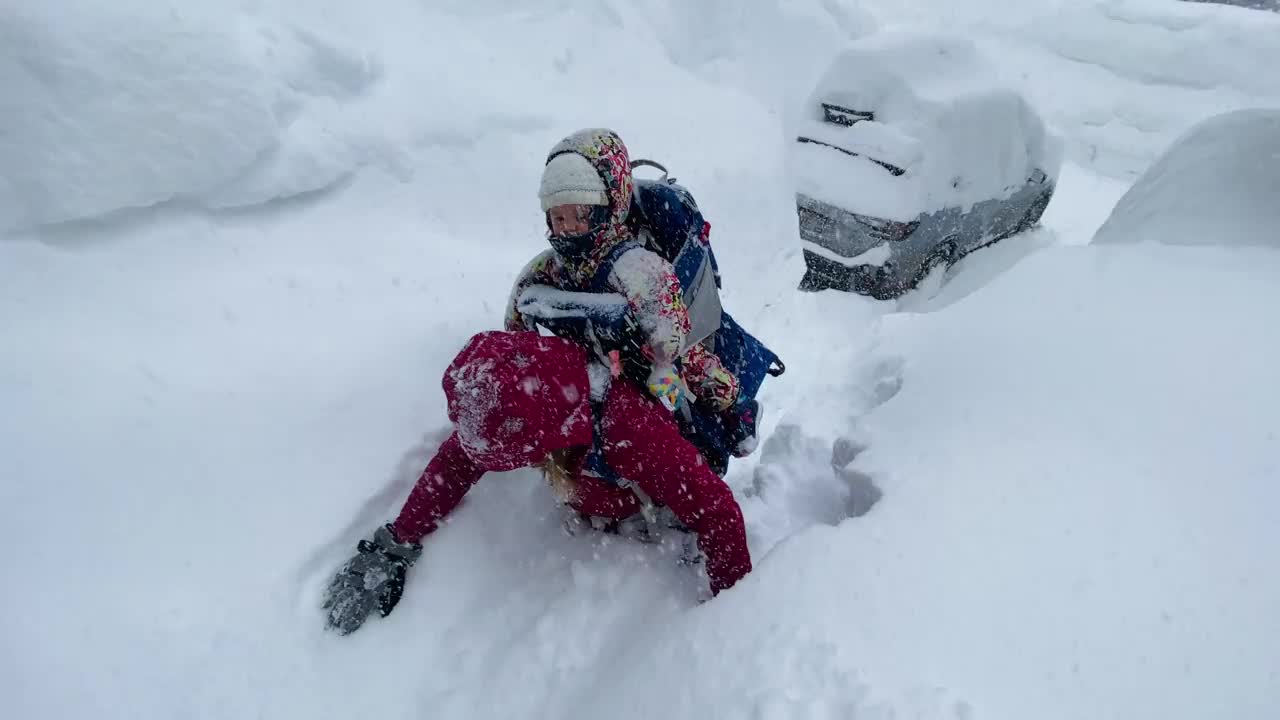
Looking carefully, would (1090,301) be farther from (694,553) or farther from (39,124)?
(39,124)

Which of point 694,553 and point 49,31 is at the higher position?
point 49,31

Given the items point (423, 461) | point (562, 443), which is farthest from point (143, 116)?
point (562, 443)

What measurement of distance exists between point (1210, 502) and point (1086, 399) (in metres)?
0.48

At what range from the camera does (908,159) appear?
15.1ft

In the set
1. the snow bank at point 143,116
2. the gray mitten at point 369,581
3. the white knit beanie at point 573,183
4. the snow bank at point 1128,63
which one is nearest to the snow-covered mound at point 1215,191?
the white knit beanie at point 573,183

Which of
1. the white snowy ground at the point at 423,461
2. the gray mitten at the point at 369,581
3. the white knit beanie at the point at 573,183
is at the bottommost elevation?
the gray mitten at the point at 369,581

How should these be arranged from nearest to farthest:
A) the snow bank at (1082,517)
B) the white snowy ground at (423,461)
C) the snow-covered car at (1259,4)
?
the snow bank at (1082,517) < the white snowy ground at (423,461) < the snow-covered car at (1259,4)

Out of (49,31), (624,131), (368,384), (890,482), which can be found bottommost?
(624,131)

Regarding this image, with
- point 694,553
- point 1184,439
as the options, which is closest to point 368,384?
point 694,553

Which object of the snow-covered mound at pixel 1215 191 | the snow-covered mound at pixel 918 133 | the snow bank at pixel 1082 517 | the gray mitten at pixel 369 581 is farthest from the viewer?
the snow-covered mound at pixel 918 133

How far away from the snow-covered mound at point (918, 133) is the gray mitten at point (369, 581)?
154 inches

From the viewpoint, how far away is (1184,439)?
1.79m

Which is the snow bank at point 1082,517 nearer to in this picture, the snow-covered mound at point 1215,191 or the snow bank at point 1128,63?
the snow-covered mound at point 1215,191

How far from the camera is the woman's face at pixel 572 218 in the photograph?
70.4 inches
